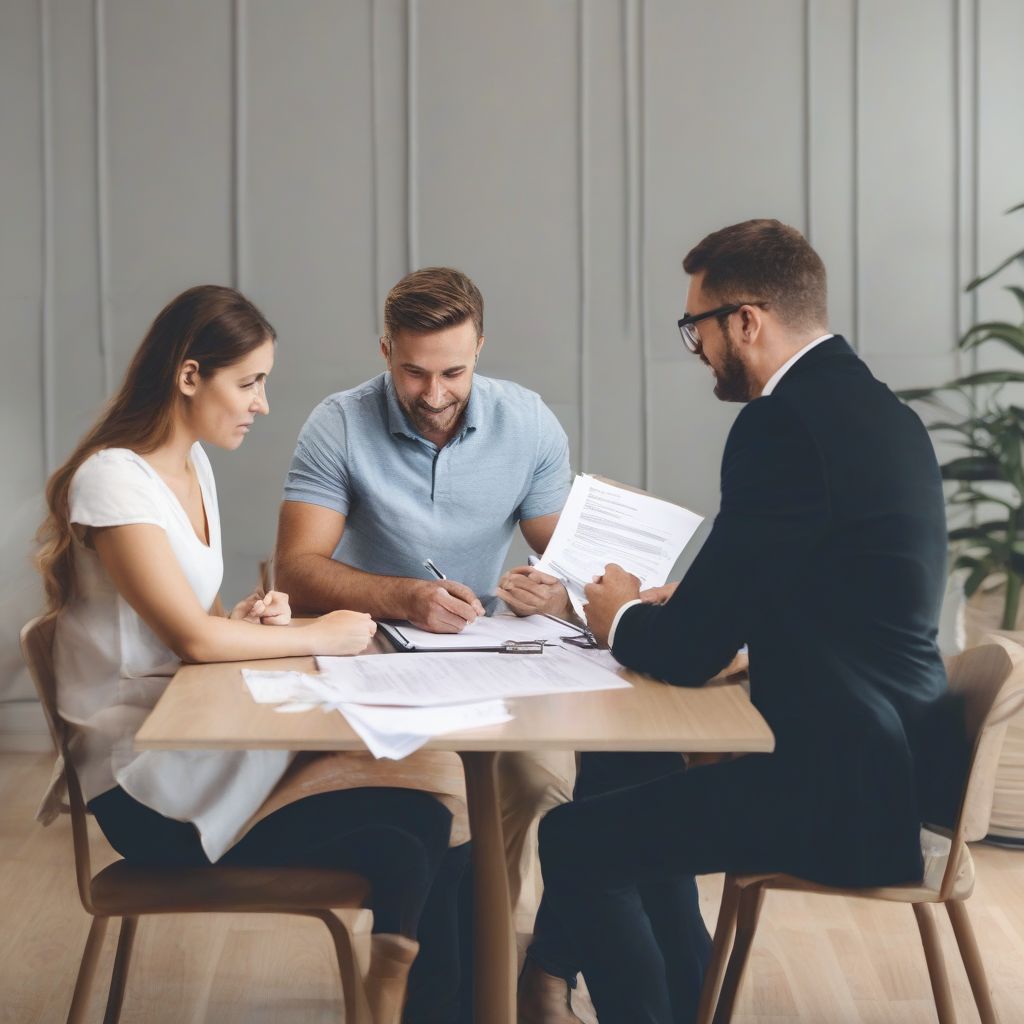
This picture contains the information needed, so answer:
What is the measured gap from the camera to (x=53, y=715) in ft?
5.57

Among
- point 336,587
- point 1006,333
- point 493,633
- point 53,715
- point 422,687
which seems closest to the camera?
point 422,687

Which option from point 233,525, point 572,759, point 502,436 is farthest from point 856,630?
point 233,525

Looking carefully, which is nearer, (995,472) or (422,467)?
(422,467)

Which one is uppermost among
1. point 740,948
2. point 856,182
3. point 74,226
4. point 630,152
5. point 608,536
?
point 630,152

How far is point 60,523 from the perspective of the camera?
5.91ft

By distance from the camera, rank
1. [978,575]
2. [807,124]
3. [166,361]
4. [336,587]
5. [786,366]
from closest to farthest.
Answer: [786,366] < [166,361] < [336,587] < [978,575] < [807,124]

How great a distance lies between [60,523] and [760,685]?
108 cm

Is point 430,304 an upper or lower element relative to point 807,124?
lower

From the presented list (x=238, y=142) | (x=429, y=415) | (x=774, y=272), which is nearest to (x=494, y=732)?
(x=774, y=272)

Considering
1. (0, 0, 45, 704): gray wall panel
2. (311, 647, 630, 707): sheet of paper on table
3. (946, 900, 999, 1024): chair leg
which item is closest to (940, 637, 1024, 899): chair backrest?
(946, 900, 999, 1024): chair leg

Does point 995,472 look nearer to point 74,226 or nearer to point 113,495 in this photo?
point 113,495

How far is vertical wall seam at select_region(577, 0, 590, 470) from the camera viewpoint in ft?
12.6

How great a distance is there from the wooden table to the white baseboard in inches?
101

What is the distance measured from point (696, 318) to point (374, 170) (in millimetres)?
2269
